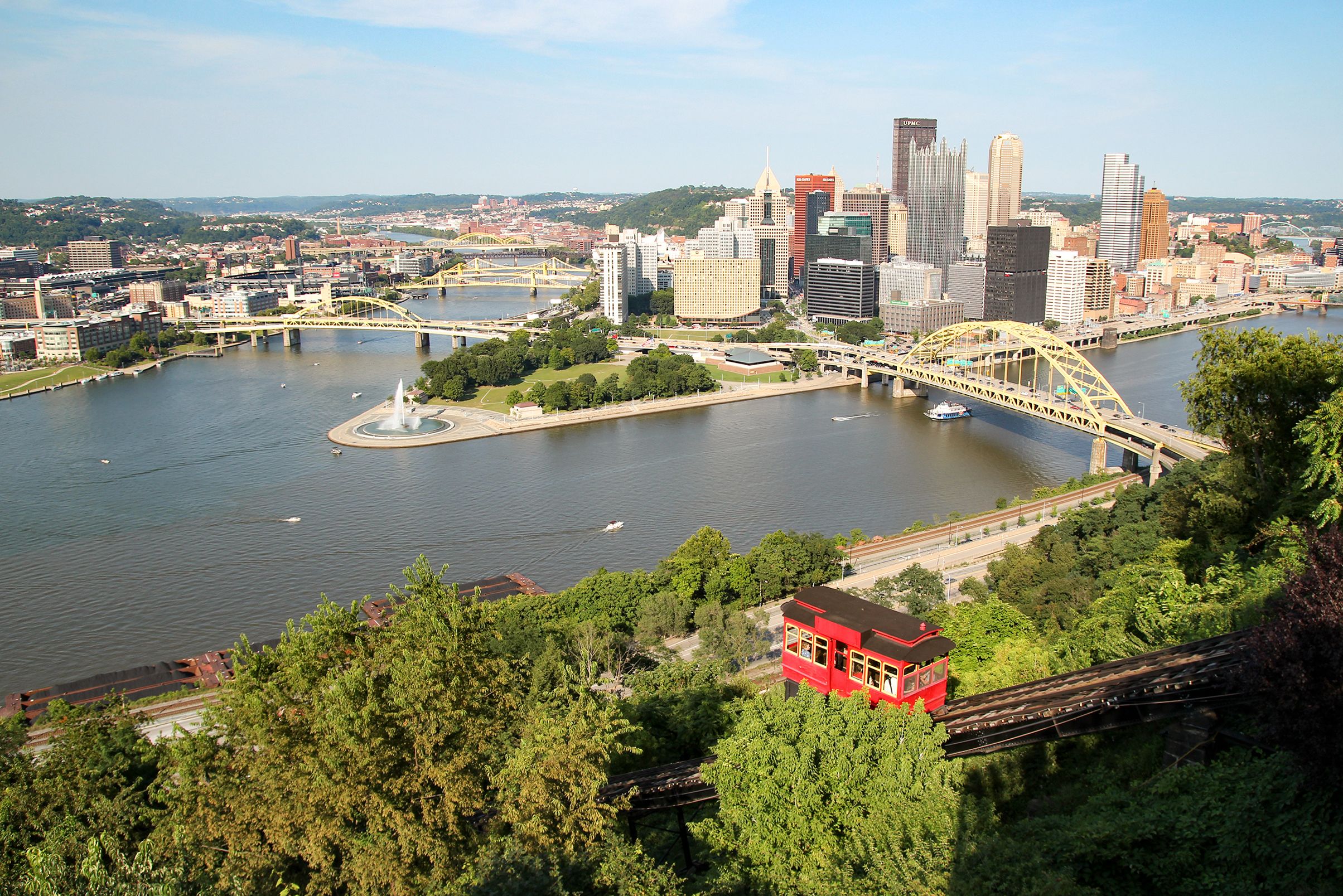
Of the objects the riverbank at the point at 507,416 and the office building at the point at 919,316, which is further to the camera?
the office building at the point at 919,316

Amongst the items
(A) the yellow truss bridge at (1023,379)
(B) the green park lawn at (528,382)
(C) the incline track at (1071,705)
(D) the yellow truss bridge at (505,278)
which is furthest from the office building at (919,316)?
(C) the incline track at (1071,705)

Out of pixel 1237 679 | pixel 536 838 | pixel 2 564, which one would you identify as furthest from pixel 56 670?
pixel 1237 679

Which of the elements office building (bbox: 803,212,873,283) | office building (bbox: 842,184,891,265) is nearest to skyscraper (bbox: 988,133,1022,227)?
office building (bbox: 842,184,891,265)

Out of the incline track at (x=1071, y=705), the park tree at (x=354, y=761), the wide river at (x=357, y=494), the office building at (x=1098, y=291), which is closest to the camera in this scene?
the park tree at (x=354, y=761)

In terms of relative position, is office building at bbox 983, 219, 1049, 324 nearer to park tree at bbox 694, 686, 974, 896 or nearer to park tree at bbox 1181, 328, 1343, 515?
park tree at bbox 1181, 328, 1343, 515

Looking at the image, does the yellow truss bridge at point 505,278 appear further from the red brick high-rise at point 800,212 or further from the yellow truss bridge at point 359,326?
the yellow truss bridge at point 359,326

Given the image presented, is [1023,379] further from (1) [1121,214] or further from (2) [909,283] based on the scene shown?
(1) [1121,214]

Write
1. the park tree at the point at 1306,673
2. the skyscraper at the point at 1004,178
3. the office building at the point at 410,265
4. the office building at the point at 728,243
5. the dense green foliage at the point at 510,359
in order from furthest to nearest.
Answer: the skyscraper at the point at 1004,178, the office building at the point at 410,265, the office building at the point at 728,243, the dense green foliage at the point at 510,359, the park tree at the point at 1306,673
